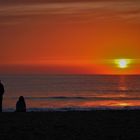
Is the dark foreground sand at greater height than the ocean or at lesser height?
lesser

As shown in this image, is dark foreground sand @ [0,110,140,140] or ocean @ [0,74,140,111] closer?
dark foreground sand @ [0,110,140,140]

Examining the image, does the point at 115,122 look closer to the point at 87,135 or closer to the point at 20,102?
the point at 87,135

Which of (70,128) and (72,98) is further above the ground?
(72,98)

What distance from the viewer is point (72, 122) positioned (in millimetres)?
14945

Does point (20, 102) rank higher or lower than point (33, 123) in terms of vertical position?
higher

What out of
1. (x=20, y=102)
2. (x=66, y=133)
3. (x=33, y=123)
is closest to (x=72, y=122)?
(x=33, y=123)

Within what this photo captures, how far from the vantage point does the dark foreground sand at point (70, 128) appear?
11.8 metres

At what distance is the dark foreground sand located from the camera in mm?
11758

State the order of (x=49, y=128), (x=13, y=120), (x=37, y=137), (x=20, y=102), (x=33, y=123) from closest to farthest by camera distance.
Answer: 1. (x=37, y=137)
2. (x=49, y=128)
3. (x=33, y=123)
4. (x=13, y=120)
5. (x=20, y=102)

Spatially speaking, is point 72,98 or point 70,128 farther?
point 72,98

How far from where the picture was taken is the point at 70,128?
13.3 metres

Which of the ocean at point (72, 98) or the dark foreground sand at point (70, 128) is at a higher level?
the ocean at point (72, 98)

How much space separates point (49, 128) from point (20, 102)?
29.9ft

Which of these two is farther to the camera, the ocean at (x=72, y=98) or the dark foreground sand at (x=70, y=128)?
the ocean at (x=72, y=98)
